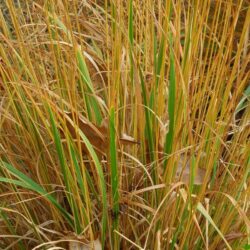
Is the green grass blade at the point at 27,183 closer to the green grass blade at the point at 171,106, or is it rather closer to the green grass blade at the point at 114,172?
the green grass blade at the point at 114,172

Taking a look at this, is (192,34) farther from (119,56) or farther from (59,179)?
(59,179)

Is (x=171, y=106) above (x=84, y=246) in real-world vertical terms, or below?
above

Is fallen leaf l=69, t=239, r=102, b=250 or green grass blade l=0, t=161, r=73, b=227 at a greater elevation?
green grass blade l=0, t=161, r=73, b=227

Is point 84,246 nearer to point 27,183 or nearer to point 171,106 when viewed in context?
point 27,183

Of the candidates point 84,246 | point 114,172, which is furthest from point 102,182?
point 84,246

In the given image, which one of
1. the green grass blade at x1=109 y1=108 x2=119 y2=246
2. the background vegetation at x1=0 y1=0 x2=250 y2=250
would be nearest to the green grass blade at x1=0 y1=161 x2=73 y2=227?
the background vegetation at x1=0 y1=0 x2=250 y2=250

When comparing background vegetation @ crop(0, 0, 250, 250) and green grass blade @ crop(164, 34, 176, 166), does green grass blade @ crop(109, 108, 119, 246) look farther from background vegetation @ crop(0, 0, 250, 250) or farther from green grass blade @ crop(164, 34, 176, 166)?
green grass blade @ crop(164, 34, 176, 166)

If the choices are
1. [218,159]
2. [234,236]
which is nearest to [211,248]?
[234,236]

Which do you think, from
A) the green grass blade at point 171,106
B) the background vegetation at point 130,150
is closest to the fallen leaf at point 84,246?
the background vegetation at point 130,150

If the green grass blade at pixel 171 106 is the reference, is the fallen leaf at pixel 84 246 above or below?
below
